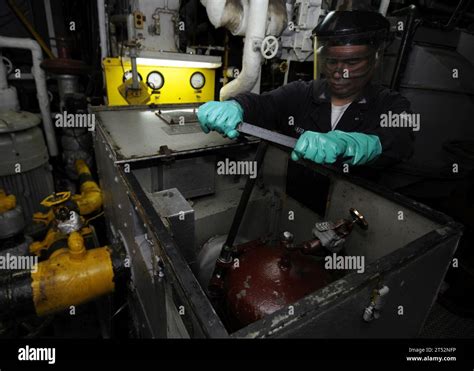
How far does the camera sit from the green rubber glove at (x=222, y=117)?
1386 mm

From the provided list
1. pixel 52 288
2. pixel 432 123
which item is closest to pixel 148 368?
pixel 52 288

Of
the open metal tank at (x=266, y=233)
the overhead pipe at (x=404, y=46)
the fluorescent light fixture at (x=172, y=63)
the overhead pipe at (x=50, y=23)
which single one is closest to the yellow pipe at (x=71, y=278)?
the open metal tank at (x=266, y=233)

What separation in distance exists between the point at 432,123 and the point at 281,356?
109 inches

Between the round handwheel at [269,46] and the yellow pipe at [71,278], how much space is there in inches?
73.0

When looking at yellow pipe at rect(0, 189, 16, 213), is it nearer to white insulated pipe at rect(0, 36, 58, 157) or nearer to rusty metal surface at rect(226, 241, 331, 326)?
white insulated pipe at rect(0, 36, 58, 157)

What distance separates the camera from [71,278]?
129 centimetres

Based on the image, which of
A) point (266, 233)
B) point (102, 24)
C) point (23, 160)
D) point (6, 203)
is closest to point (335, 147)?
point (266, 233)

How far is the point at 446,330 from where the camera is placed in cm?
223

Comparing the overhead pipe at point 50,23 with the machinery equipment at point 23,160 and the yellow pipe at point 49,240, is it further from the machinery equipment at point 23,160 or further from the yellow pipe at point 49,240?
the yellow pipe at point 49,240

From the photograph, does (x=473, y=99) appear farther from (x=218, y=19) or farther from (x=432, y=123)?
(x=218, y=19)

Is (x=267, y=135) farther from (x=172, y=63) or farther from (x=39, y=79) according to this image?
(x=39, y=79)

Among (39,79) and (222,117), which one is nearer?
(222,117)

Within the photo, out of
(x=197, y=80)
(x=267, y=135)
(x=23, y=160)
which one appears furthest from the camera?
(x=197, y=80)

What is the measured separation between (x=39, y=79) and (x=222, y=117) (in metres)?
2.84
